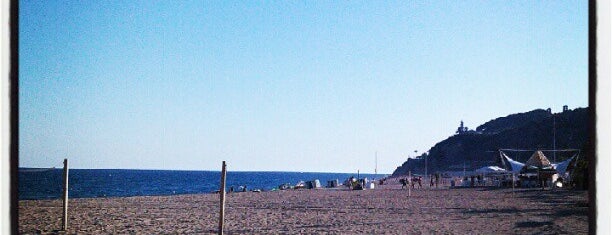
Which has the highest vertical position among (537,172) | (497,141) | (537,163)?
(497,141)

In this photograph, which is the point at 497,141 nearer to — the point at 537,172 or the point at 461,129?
the point at 461,129

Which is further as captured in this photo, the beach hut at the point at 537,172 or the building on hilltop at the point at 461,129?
the building on hilltop at the point at 461,129

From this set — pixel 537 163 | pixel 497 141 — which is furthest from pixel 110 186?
pixel 497 141

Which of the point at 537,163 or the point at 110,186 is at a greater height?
the point at 537,163

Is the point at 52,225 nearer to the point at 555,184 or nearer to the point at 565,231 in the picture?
the point at 565,231

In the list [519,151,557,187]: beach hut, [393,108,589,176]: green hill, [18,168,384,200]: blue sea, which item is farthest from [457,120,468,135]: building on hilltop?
[519,151,557,187]: beach hut

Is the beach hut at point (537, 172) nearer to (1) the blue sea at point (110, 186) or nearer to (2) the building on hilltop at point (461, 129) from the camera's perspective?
(1) the blue sea at point (110, 186)

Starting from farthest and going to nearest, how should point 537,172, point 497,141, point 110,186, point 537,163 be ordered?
point 497,141 < point 110,186 < point 537,163 < point 537,172

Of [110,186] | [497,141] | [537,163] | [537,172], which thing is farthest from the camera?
[497,141]

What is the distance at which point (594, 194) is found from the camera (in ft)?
9.09

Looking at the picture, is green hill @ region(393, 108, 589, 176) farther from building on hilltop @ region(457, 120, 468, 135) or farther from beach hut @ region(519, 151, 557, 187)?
beach hut @ region(519, 151, 557, 187)

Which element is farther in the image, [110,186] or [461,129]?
[461,129]

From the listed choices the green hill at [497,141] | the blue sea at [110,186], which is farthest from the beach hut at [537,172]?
the green hill at [497,141]

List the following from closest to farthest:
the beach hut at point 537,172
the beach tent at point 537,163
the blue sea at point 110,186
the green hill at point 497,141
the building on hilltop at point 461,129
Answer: the beach hut at point 537,172 < the beach tent at point 537,163 < the blue sea at point 110,186 < the green hill at point 497,141 < the building on hilltop at point 461,129
